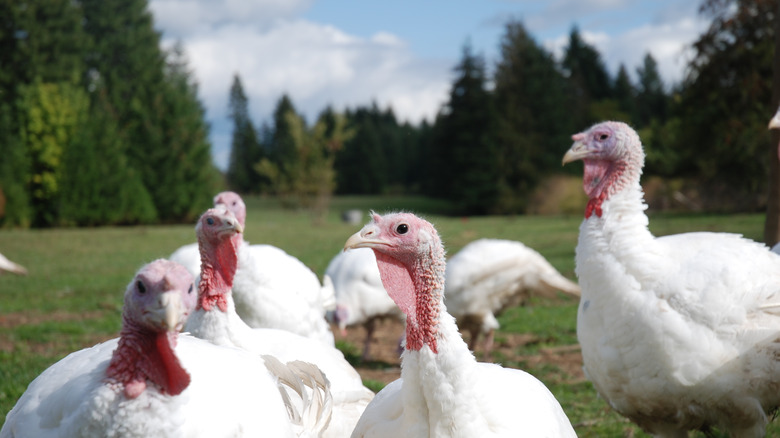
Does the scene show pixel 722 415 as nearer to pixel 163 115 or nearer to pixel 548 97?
pixel 163 115

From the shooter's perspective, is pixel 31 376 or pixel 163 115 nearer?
pixel 31 376

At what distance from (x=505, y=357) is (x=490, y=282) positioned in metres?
0.77

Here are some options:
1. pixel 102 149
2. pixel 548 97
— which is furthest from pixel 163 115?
pixel 548 97

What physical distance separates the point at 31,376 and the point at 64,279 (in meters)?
7.60

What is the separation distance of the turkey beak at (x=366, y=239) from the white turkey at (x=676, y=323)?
5.37 feet

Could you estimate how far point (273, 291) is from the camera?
5.25m

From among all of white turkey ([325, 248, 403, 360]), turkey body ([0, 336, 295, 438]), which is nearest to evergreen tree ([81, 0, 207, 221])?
white turkey ([325, 248, 403, 360])

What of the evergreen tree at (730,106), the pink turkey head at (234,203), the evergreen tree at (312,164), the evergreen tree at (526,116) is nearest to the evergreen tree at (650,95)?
the evergreen tree at (526,116)

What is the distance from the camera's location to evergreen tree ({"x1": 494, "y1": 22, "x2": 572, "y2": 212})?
3491 centimetres

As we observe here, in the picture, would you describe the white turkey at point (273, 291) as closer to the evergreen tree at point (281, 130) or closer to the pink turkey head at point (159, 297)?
the pink turkey head at point (159, 297)

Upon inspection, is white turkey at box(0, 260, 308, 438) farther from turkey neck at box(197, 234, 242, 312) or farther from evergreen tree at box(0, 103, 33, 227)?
evergreen tree at box(0, 103, 33, 227)

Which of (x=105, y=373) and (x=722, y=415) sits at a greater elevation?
(x=105, y=373)

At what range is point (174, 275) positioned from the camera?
7.52 ft

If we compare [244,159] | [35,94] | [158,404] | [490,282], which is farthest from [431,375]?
[244,159]
